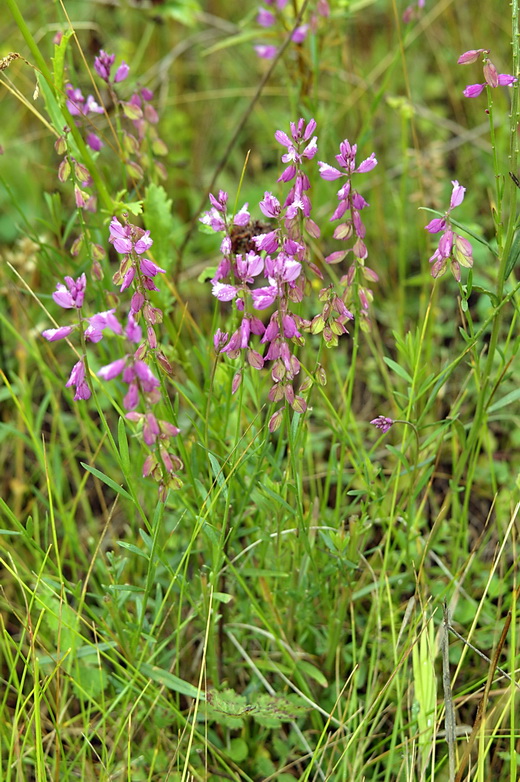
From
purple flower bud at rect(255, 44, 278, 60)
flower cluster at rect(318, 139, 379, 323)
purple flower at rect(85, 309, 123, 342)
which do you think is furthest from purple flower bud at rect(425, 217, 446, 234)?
purple flower bud at rect(255, 44, 278, 60)

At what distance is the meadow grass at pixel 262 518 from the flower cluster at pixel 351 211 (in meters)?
0.02

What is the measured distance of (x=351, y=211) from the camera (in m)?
1.46

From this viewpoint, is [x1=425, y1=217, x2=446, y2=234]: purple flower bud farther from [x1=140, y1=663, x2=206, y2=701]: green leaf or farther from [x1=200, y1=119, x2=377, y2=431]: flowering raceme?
[x1=140, y1=663, x2=206, y2=701]: green leaf

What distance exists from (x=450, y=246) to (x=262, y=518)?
679 mm

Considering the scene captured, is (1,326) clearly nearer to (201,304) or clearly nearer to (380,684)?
(201,304)

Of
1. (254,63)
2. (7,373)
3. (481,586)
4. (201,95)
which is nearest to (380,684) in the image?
(481,586)

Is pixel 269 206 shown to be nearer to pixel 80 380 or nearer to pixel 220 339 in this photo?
pixel 220 339

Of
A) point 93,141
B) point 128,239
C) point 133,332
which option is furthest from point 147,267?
point 93,141

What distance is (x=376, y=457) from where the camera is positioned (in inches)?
93.3

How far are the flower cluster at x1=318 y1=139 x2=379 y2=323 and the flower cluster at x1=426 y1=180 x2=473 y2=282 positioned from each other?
122 millimetres

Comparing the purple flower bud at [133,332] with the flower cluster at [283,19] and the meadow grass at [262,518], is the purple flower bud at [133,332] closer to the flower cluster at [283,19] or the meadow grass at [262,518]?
the meadow grass at [262,518]

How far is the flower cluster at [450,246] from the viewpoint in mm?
1419

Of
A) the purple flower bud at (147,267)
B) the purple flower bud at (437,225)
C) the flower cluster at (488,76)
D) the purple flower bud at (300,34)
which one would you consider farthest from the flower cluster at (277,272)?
the purple flower bud at (300,34)

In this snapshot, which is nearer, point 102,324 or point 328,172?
point 102,324
